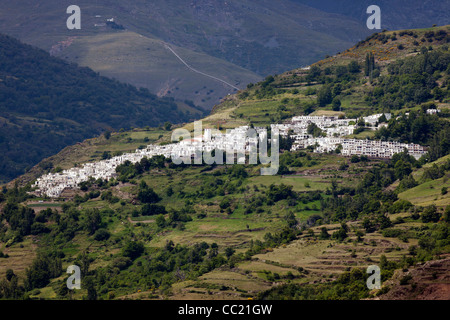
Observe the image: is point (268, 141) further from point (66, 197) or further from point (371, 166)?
point (66, 197)

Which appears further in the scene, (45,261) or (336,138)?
(336,138)

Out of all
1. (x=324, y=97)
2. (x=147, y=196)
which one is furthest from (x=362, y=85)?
(x=147, y=196)

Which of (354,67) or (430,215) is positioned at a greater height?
(354,67)

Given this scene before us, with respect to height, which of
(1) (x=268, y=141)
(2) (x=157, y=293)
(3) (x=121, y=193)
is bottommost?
(2) (x=157, y=293)

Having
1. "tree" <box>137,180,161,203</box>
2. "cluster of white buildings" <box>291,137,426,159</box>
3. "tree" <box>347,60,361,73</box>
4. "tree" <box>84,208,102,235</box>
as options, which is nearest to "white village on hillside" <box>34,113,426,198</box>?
"cluster of white buildings" <box>291,137,426,159</box>

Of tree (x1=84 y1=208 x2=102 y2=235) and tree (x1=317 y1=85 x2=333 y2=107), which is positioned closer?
tree (x1=84 y1=208 x2=102 y2=235)

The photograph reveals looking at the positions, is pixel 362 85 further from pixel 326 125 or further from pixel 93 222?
pixel 93 222

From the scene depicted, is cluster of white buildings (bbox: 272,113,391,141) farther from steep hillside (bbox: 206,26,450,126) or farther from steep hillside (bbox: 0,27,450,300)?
steep hillside (bbox: 206,26,450,126)

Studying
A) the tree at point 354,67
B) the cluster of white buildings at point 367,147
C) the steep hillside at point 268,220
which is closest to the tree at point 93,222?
the steep hillside at point 268,220
